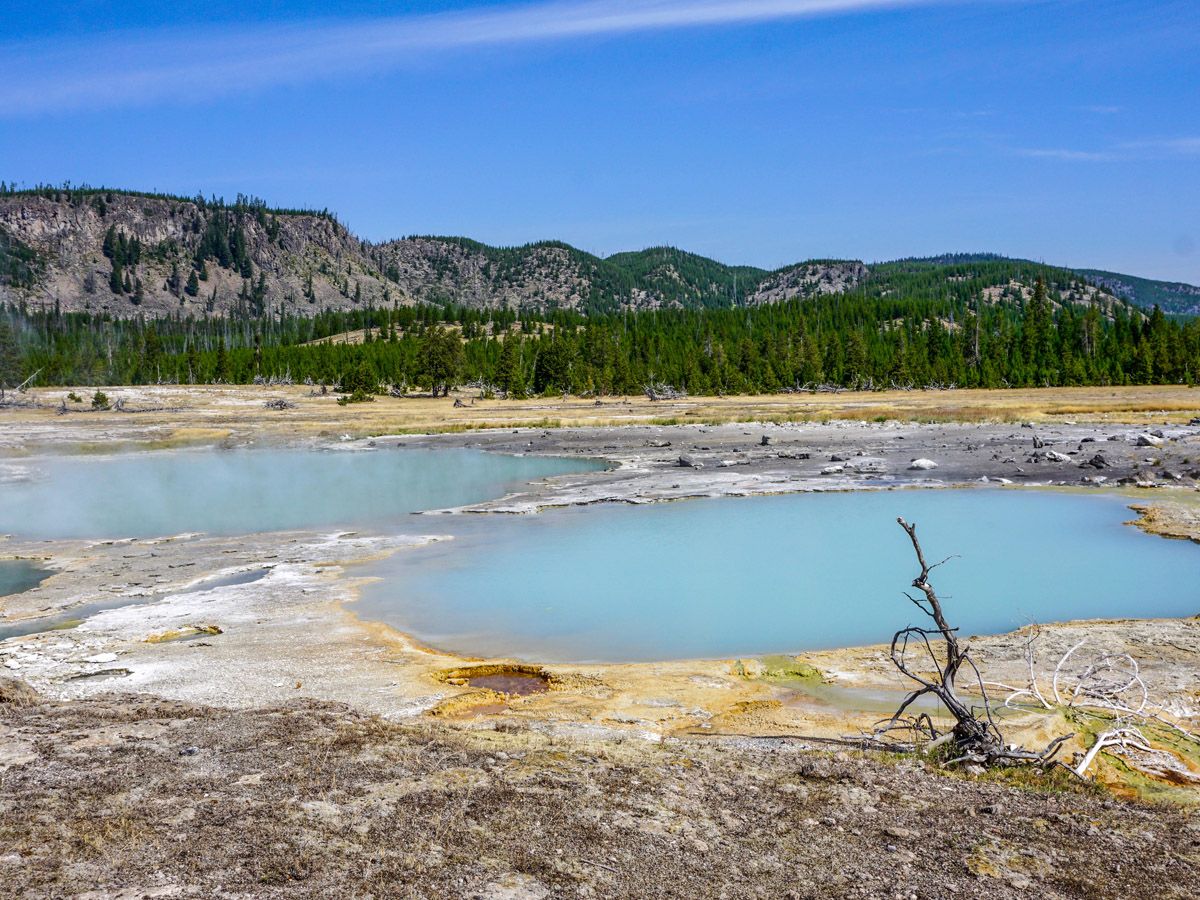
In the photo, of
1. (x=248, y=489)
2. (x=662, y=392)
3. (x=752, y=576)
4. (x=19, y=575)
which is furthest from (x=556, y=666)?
(x=662, y=392)

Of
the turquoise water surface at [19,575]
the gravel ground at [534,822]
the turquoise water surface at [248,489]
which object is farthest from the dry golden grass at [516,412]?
the gravel ground at [534,822]

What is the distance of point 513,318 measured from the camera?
607ft

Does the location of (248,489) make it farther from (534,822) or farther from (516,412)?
(516,412)

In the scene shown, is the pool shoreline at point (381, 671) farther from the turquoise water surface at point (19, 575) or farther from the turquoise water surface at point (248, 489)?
the turquoise water surface at point (248, 489)

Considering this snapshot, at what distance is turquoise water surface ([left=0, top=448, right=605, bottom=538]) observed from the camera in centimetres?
2711

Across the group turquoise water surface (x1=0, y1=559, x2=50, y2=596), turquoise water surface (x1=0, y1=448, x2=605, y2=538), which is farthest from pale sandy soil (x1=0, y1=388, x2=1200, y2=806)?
turquoise water surface (x1=0, y1=448, x2=605, y2=538)

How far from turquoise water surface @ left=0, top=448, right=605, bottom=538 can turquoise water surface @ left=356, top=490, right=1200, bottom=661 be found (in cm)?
603

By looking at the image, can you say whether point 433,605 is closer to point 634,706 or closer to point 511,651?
point 511,651

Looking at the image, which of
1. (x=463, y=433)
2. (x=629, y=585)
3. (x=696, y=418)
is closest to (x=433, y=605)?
(x=629, y=585)

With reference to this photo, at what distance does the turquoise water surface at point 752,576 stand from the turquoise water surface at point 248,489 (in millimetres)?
6034

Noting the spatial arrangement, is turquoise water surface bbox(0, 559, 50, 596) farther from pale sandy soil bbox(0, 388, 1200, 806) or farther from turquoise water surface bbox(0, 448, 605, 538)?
turquoise water surface bbox(0, 448, 605, 538)

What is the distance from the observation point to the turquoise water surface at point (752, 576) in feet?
50.7

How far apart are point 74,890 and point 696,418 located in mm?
60906

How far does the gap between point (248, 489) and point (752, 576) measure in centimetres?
2314
